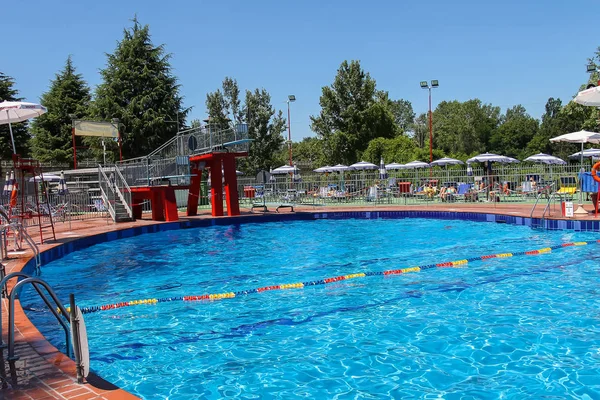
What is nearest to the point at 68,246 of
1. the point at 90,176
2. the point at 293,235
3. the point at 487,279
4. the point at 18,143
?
the point at 293,235

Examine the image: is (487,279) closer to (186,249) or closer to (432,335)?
(432,335)

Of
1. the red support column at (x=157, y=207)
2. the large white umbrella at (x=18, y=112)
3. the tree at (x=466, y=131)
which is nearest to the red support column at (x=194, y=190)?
the red support column at (x=157, y=207)

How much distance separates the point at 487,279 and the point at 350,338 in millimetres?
3796

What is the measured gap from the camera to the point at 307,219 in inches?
799

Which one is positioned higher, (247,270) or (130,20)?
(130,20)

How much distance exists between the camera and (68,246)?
1240 centimetres

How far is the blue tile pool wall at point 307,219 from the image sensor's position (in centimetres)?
1247

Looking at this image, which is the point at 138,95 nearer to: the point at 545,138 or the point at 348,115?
the point at 348,115

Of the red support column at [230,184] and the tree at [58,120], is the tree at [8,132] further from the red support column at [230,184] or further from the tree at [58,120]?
the red support column at [230,184]

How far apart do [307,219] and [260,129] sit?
2384 centimetres

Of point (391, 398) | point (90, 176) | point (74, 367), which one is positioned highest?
point (90, 176)

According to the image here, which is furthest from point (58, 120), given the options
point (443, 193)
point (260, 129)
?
point (443, 193)

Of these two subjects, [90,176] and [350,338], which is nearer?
[350,338]

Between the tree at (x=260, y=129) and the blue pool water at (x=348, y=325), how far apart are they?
103 ft
